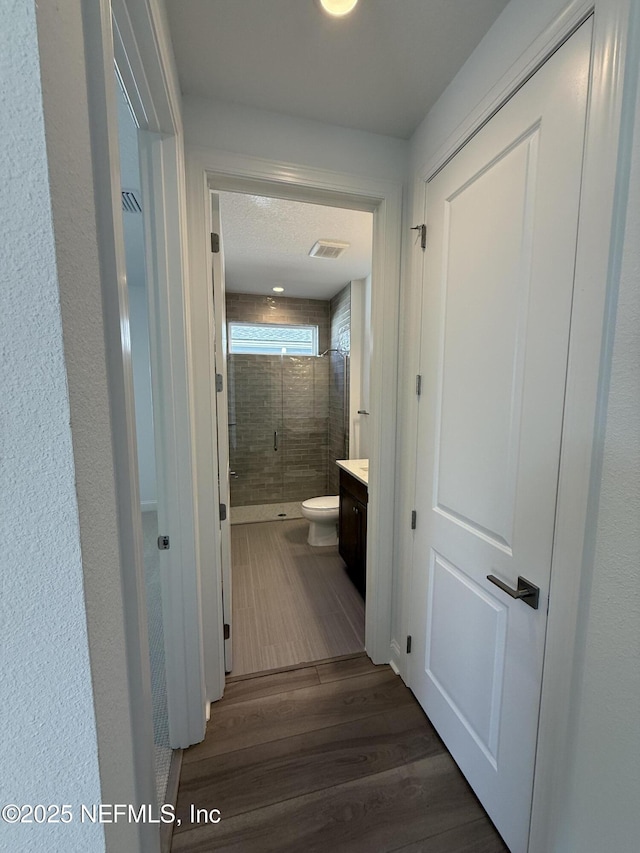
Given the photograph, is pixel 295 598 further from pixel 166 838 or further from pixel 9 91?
pixel 9 91

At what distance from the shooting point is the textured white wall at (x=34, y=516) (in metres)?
0.32

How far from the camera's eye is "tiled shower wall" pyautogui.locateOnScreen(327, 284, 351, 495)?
3.60 metres

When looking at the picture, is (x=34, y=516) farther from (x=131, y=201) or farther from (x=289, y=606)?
(x=131, y=201)

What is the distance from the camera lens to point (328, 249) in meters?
2.66

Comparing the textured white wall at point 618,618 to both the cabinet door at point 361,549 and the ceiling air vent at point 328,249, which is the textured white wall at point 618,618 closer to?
the cabinet door at point 361,549

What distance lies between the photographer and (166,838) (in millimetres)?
1043

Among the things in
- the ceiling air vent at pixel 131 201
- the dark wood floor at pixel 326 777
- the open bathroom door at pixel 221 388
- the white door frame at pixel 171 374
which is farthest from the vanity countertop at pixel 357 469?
the ceiling air vent at pixel 131 201

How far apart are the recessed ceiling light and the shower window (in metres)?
3.09

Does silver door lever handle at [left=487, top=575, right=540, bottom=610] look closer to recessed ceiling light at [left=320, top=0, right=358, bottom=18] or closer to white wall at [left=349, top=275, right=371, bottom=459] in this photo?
recessed ceiling light at [left=320, top=0, right=358, bottom=18]

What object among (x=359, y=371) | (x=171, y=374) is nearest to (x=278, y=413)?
(x=359, y=371)

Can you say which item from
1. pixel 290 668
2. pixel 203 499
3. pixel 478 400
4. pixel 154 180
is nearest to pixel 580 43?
pixel 478 400

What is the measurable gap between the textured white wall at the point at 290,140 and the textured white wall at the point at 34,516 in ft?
4.14

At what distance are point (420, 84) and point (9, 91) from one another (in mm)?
1484

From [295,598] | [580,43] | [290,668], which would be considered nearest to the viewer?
[580,43]
